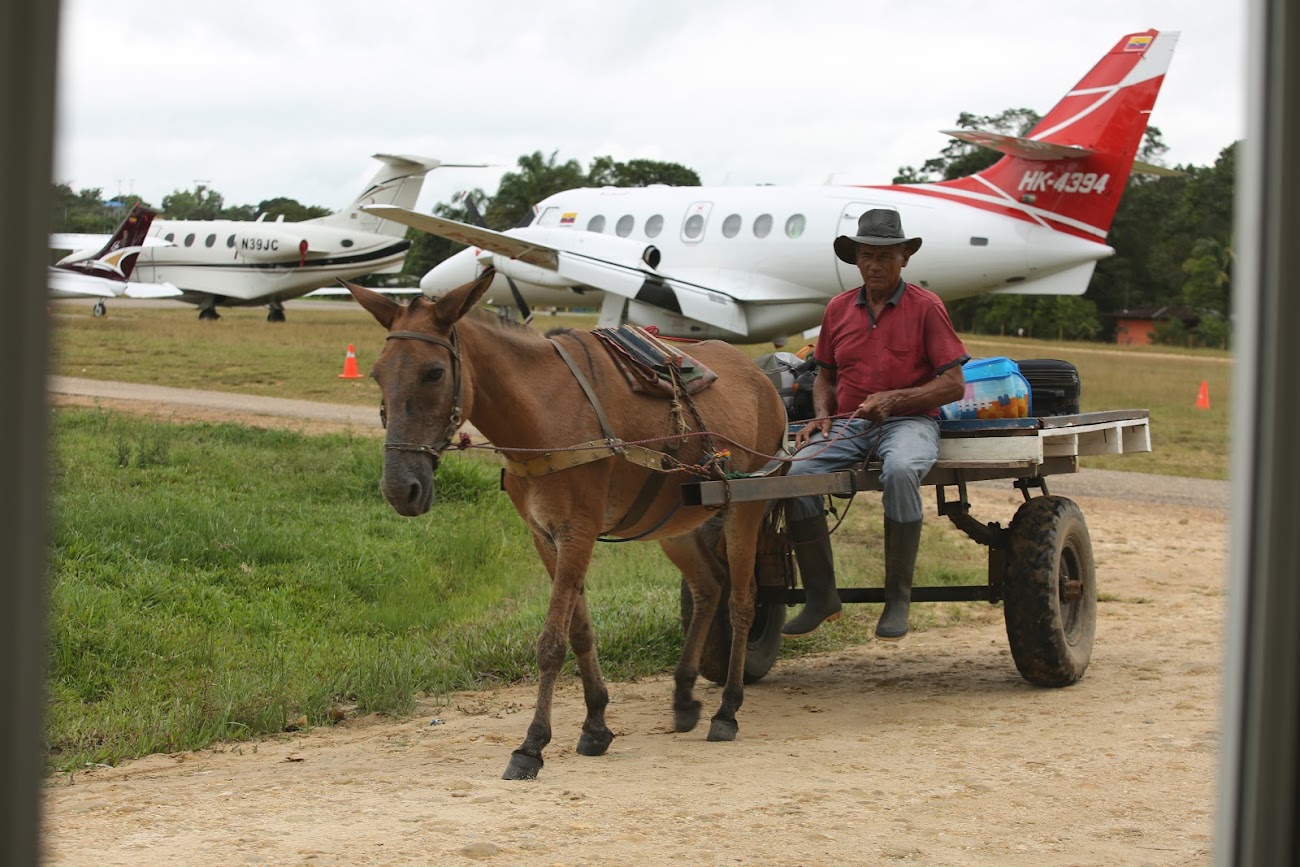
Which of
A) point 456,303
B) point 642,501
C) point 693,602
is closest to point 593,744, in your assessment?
point 642,501

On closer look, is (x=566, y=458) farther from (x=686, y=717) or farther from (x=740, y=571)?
(x=686, y=717)

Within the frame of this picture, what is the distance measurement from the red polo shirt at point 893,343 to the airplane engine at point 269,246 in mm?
35556

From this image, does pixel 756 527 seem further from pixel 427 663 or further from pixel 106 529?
pixel 106 529

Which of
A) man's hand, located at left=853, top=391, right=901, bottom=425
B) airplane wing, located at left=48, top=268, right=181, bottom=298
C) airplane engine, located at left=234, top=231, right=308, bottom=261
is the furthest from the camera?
airplane engine, located at left=234, top=231, right=308, bottom=261

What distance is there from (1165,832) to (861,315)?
3.12m

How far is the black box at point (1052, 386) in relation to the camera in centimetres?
791

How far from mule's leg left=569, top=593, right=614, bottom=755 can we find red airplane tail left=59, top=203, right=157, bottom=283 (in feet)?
99.3

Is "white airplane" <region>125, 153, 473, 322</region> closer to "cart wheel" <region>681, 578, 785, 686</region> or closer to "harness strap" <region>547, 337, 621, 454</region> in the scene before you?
"cart wheel" <region>681, 578, 785, 686</region>

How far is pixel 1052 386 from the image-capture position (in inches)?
311

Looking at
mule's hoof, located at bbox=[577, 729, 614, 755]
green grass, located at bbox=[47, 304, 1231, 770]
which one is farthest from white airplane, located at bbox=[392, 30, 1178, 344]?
mule's hoof, located at bbox=[577, 729, 614, 755]

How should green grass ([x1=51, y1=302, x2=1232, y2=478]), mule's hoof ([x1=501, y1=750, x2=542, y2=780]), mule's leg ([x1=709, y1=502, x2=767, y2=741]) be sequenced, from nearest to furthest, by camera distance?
mule's hoof ([x1=501, y1=750, x2=542, y2=780]) < mule's leg ([x1=709, y1=502, x2=767, y2=741]) < green grass ([x1=51, y1=302, x2=1232, y2=478])

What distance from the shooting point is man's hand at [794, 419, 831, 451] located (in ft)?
23.2

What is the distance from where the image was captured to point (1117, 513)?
1430 centimetres

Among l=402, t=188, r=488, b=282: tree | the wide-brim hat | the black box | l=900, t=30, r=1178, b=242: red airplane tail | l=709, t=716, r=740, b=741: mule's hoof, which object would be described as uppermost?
l=402, t=188, r=488, b=282: tree
